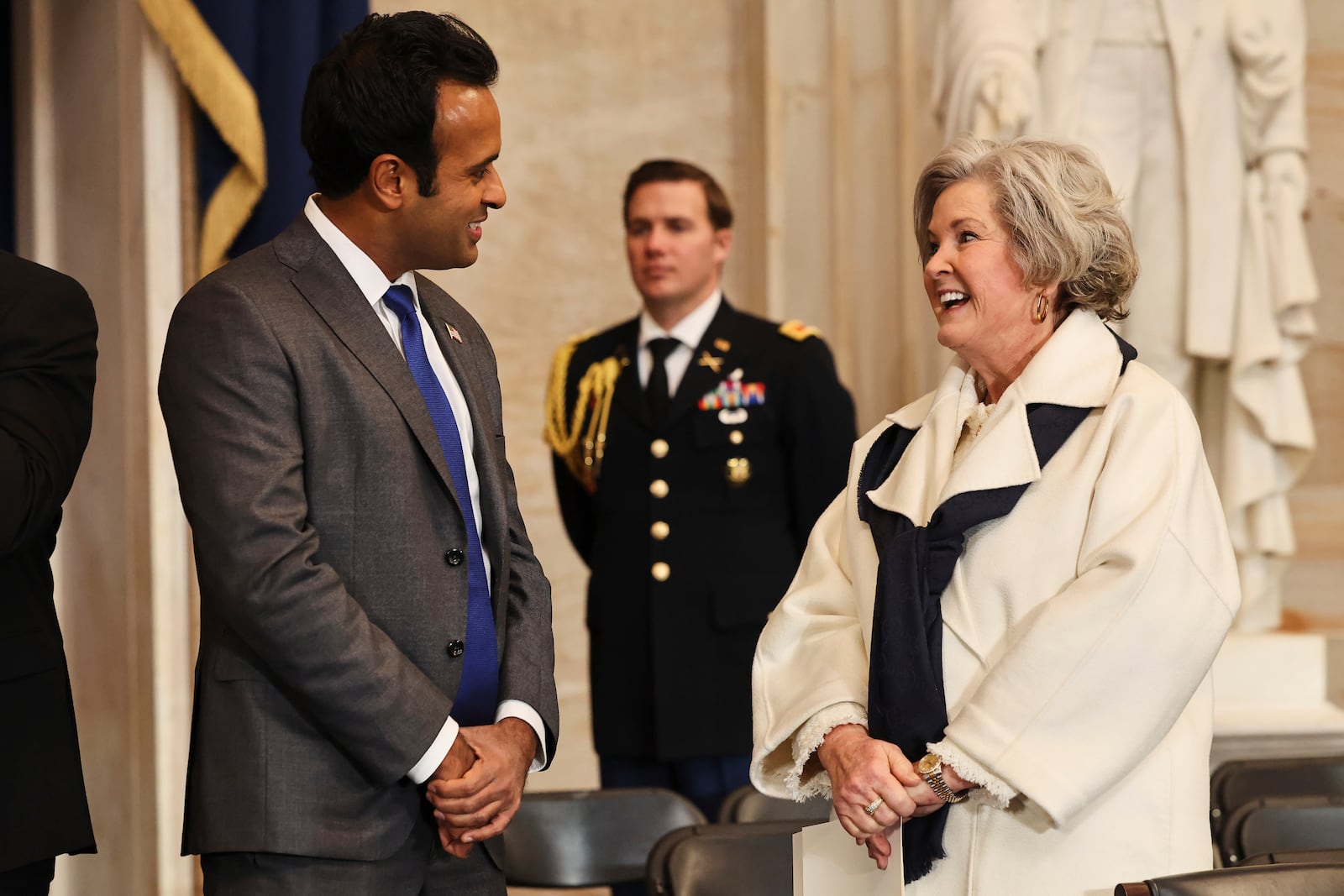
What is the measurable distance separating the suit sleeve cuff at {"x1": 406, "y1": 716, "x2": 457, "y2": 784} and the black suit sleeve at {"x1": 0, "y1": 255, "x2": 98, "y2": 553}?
583 mm

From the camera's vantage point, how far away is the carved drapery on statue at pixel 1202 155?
14.1 feet

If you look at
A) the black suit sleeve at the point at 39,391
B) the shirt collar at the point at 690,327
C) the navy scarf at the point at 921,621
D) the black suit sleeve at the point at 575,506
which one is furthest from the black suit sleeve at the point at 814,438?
the black suit sleeve at the point at 39,391

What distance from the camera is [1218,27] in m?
4.31

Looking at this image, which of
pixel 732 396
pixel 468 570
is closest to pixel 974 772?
pixel 468 570

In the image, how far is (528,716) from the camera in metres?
2.24

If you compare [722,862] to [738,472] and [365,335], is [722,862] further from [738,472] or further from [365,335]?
[738,472]

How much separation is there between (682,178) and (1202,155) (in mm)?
1492

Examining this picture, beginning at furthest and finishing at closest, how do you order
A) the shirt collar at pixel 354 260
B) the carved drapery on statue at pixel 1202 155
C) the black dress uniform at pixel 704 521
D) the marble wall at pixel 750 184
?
1. the marble wall at pixel 750 184
2. the carved drapery on statue at pixel 1202 155
3. the black dress uniform at pixel 704 521
4. the shirt collar at pixel 354 260

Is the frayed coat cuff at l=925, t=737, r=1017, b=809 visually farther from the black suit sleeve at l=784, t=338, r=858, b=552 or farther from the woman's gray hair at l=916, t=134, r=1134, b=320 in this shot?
the black suit sleeve at l=784, t=338, r=858, b=552

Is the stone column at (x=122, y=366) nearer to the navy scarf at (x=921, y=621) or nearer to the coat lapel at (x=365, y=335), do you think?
the coat lapel at (x=365, y=335)

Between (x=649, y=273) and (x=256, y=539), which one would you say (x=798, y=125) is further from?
(x=256, y=539)

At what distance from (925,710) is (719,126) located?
11.9ft

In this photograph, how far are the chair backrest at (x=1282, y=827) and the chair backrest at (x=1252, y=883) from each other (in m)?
0.73

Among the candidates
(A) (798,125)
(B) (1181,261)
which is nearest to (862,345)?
(A) (798,125)
